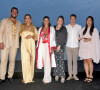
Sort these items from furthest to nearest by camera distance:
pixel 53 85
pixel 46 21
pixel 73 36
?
1. pixel 73 36
2. pixel 46 21
3. pixel 53 85

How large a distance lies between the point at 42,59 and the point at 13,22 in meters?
0.98

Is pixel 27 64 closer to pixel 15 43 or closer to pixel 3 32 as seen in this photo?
pixel 15 43

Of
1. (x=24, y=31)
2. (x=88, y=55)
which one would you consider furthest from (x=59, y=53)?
(x=24, y=31)

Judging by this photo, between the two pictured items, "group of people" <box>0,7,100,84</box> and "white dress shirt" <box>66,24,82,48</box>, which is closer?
"group of people" <box>0,7,100,84</box>

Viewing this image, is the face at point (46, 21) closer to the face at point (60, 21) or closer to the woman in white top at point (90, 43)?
the face at point (60, 21)

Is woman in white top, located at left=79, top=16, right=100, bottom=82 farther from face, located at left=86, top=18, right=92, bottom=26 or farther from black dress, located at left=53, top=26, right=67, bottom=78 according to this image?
black dress, located at left=53, top=26, right=67, bottom=78

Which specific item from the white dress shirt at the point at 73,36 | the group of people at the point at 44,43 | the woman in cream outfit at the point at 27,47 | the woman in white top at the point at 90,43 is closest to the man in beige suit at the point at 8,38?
the group of people at the point at 44,43

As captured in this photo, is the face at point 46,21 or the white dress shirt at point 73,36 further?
the white dress shirt at point 73,36

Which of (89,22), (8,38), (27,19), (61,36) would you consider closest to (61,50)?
(61,36)

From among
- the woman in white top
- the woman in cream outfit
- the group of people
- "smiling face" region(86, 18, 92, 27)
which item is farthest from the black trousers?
"smiling face" region(86, 18, 92, 27)

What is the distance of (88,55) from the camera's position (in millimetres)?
3621

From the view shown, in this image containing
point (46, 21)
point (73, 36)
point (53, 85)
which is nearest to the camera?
point (53, 85)

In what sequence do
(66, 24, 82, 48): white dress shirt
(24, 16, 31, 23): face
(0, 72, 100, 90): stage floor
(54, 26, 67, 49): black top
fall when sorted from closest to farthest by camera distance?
(0, 72, 100, 90): stage floor, (24, 16, 31, 23): face, (54, 26, 67, 49): black top, (66, 24, 82, 48): white dress shirt

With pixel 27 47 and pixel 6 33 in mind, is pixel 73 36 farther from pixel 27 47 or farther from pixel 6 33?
pixel 6 33
